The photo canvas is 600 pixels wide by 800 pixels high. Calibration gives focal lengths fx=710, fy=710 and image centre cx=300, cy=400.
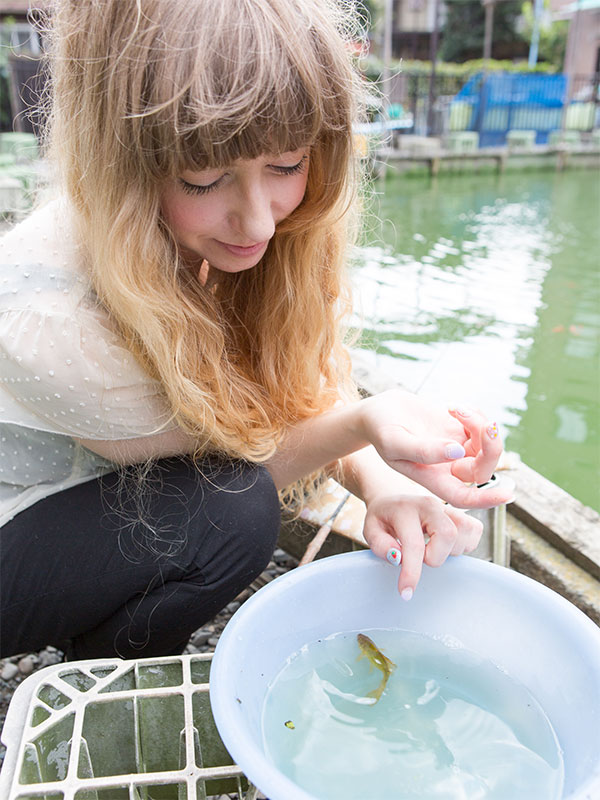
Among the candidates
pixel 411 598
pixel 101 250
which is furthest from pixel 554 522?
pixel 101 250

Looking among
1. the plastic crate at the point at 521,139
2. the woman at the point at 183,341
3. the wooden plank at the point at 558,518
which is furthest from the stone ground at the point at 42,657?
the plastic crate at the point at 521,139

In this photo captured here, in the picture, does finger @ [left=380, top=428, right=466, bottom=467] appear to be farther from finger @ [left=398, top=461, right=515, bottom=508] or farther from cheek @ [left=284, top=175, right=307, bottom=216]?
cheek @ [left=284, top=175, right=307, bottom=216]

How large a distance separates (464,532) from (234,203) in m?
0.58

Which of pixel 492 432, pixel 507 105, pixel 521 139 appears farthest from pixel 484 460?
pixel 507 105

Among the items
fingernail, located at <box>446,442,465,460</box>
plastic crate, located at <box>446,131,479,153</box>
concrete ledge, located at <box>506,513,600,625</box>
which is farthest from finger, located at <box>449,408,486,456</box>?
plastic crate, located at <box>446,131,479,153</box>

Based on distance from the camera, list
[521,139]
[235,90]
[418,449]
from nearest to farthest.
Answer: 1. [235,90]
2. [418,449]
3. [521,139]

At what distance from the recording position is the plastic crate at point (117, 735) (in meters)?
0.88

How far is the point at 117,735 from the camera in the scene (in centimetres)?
103

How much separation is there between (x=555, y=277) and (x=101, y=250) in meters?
4.13

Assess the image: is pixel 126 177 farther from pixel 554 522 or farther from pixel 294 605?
pixel 554 522

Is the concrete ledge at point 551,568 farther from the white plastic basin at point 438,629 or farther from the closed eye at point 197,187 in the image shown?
the closed eye at point 197,187

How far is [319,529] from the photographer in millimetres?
1549

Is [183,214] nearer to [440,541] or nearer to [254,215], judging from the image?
[254,215]

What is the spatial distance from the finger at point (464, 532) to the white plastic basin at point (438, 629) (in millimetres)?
18
